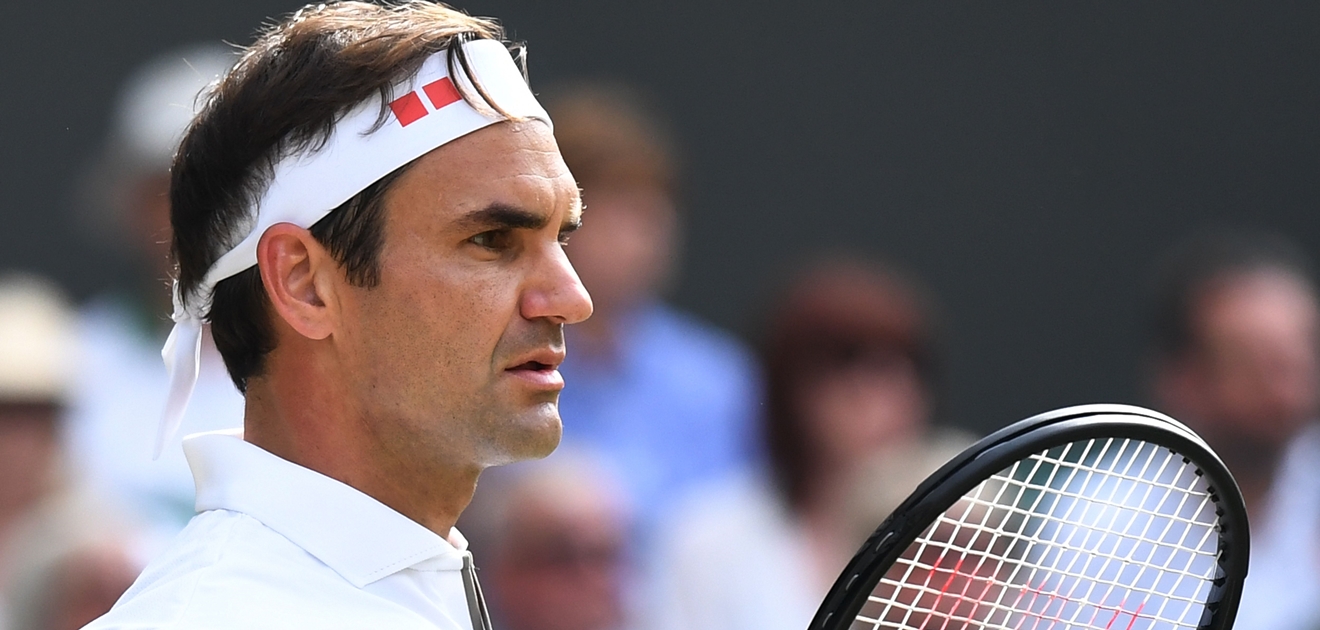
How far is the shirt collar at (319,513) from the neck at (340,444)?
0.15 feet

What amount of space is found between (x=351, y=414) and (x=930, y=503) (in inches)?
26.7

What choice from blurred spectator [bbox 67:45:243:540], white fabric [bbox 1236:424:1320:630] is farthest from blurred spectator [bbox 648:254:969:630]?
blurred spectator [bbox 67:45:243:540]

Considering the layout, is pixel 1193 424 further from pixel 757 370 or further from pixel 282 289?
pixel 282 289

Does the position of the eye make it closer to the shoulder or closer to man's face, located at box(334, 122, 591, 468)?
man's face, located at box(334, 122, 591, 468)

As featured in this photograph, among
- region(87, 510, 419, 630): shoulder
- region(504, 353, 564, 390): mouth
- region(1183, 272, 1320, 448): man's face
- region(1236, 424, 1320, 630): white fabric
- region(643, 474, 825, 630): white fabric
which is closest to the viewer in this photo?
region(87, 510, 419, 630): shoulder

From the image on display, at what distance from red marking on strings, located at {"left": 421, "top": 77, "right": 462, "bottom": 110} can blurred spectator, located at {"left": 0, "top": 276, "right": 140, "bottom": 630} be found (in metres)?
1.51

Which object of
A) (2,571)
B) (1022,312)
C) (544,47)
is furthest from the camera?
(1022,312)

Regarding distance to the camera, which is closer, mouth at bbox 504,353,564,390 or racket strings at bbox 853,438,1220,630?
mouth at bbox 504,353,564,390

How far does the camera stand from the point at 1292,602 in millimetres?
4176

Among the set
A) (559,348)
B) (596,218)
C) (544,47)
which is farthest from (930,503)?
(544,47)

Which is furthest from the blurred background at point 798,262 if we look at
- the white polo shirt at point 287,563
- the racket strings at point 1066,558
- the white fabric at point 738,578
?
the white polo shirt at point 287,563

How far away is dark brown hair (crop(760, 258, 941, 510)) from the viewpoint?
3932 mm

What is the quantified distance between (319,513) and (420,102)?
51cm

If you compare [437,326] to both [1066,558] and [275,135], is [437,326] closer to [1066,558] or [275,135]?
[275,135]
